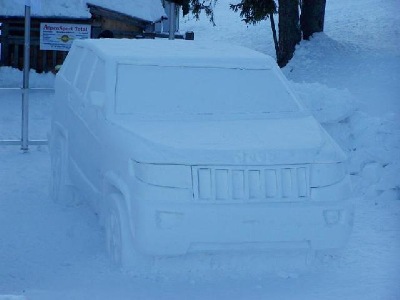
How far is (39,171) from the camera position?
1099 centimetres

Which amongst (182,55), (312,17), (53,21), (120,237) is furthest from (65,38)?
(120,237)

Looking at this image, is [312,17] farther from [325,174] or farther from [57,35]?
[325,174]

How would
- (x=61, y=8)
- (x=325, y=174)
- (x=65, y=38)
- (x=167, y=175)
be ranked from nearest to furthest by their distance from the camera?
(x=167, y=175)
(x=325, y=174)
(x=65, y=38)
(x=61, y=8)

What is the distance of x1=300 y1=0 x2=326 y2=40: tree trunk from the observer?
23.1m

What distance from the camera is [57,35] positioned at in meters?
15.9

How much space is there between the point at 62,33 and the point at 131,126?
9.73m

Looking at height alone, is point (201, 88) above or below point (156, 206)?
above

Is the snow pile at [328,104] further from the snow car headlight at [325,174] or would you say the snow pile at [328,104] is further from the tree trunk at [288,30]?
the tree trunk at [288,30]

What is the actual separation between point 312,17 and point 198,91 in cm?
1653

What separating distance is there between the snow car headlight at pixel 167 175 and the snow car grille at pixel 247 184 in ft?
0.20

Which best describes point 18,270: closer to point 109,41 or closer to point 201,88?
point 201,88

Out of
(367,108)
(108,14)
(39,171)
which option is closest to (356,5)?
(108,14)

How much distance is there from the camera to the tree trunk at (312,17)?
75.9 ft

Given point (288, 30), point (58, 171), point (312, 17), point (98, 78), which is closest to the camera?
point (98, 78)
